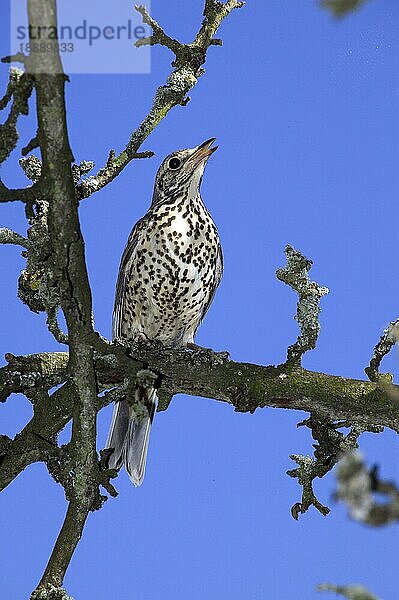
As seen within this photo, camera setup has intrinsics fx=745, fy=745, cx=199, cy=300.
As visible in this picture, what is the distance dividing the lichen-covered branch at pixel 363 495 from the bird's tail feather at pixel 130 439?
8.82 feet

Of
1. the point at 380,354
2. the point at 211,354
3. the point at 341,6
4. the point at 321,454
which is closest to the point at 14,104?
the point at 211,354

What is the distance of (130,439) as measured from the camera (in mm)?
3264

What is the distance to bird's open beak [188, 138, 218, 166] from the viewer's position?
11.7 feet

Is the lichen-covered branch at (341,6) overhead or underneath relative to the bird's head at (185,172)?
underneath

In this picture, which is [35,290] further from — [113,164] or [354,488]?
[354,488]

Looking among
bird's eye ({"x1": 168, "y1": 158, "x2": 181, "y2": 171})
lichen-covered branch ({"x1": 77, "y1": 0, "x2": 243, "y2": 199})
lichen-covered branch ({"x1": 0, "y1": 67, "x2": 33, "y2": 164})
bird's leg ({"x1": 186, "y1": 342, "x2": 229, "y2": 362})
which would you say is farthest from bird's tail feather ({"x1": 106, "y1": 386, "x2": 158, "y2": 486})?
lichen-covered branch ({"x1": 0, "y1": 67, "x2": 33, "y2": 164})

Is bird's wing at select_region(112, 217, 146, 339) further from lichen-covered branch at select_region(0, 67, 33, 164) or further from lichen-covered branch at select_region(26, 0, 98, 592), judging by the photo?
lichen-covered branch at select_region(0, 67, 33, 164)

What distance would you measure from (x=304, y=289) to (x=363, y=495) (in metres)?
1.88

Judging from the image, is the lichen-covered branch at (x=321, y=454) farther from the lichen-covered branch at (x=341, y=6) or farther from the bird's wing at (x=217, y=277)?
the lichen-covered branch at (x=341, y=6)

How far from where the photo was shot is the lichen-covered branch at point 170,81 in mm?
2707

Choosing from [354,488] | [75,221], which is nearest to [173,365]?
[75,221]

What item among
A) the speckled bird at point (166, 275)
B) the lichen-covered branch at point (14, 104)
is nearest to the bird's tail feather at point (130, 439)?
the speckled bird at point (166, 275)

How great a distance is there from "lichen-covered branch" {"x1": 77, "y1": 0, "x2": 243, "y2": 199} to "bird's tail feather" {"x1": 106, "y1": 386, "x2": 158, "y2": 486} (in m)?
0.95

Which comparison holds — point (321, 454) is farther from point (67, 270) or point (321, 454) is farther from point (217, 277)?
point (67, 270)
